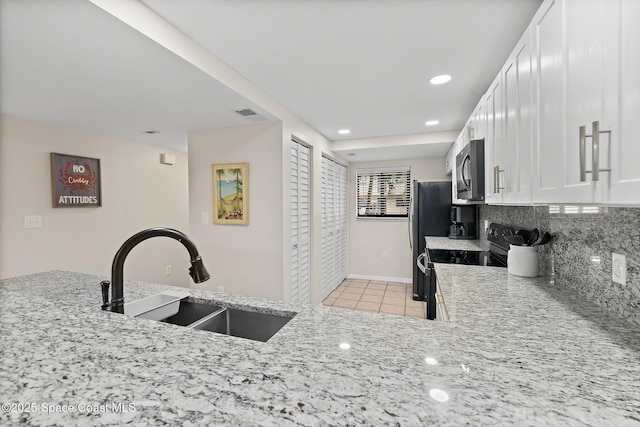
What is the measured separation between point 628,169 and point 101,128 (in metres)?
3.97

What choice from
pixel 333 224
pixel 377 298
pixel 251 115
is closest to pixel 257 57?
pixel 251 115

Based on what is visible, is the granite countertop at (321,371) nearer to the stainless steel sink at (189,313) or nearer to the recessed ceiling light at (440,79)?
the stainless steel sink at (189,313)

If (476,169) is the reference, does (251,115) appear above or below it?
above

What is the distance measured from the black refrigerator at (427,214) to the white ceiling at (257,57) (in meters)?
1.28

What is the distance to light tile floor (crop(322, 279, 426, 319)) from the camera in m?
3.66

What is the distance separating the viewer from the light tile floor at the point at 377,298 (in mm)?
3662

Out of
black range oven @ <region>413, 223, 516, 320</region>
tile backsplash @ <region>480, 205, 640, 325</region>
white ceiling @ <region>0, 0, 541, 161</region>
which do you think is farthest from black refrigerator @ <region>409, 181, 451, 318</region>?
tile backsplash @ <region>480, 205, 640, 325</region>

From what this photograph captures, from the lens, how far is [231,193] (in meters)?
3.02

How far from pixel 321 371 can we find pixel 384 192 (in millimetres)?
4570

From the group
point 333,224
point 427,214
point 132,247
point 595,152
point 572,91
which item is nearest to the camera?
point 595,152

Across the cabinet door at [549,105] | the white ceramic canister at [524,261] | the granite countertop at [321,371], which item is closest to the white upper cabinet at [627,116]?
the cabinet door at [549,105]

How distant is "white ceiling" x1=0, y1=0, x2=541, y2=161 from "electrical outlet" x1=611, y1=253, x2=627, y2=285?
122 cm

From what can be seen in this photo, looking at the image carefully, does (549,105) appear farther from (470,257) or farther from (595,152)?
(470,257)

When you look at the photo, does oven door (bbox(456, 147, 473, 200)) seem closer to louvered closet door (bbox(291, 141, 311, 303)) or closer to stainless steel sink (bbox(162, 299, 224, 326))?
louvered closet door (bbox(291, 141, 311, 303))
